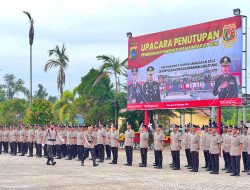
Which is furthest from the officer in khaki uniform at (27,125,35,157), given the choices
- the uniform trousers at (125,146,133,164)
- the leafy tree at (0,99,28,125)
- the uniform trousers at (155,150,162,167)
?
the leafy tree at (0,99,28,125)

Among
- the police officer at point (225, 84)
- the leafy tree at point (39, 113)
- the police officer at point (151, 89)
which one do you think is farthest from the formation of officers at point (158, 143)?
the leafy tree at point (39, 113)

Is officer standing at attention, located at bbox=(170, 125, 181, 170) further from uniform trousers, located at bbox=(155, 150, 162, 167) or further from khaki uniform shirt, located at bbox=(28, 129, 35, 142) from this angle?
khaki uniform shirt, located at bbox=(28, 129, 35, 142)

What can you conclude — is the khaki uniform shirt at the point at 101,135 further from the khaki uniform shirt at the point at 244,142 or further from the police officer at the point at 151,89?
the khaki uniform shirt at the point at 244,142

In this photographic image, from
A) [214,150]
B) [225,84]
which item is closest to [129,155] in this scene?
[214,150]

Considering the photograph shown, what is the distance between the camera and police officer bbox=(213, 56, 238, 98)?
866 inches

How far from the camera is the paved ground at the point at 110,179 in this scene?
12484 millimetres

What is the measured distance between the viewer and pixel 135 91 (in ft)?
89.7

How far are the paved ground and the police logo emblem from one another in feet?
23.2

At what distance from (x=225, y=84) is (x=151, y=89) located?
5062 millimetres

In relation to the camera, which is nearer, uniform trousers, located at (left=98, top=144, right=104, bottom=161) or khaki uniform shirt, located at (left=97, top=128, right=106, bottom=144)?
uniform trousers, located at (left=98, top=144, right=104, bottom=161)

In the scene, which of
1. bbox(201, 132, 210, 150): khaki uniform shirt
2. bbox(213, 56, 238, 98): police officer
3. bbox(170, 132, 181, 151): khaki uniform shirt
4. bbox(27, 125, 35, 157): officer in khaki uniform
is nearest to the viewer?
bbox(201, 132, 210, 150): khaki uniform shirt

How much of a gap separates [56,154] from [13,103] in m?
29.9

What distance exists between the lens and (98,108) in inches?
1384

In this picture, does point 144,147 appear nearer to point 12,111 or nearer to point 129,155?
point 129,155
